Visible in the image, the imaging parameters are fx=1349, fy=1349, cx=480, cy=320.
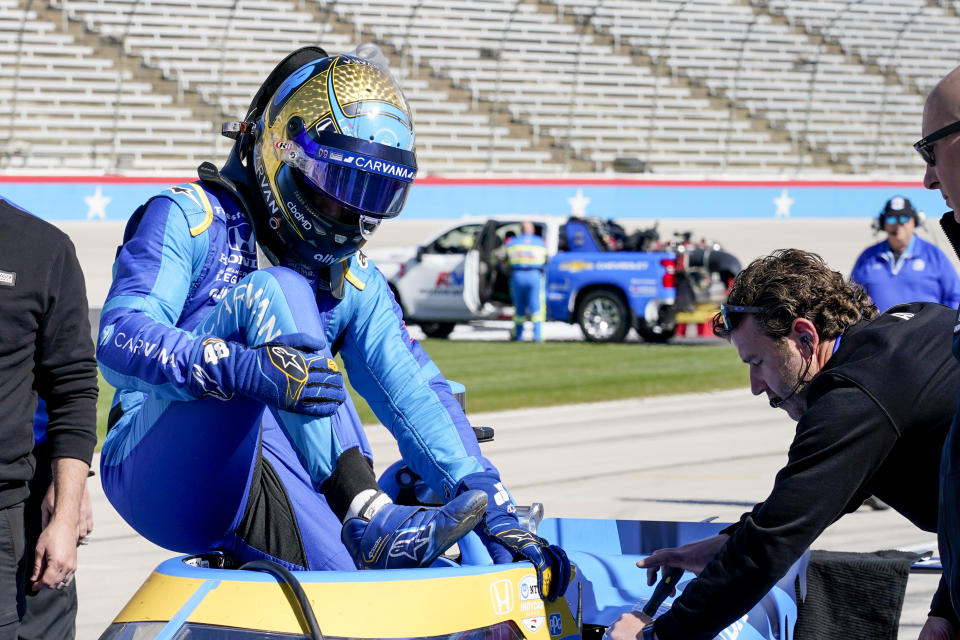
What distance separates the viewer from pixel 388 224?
973 inches

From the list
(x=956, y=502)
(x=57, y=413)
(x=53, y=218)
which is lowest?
(x=53, y=218)

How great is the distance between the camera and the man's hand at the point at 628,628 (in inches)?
126

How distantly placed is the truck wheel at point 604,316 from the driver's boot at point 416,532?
49.6 ft

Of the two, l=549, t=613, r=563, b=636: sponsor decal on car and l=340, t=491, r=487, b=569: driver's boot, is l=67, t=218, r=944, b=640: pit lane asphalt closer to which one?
l=340, t=491, r=487, b=569: driver's boot

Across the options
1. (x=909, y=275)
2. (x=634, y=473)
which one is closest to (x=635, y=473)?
(x=634, y=473)

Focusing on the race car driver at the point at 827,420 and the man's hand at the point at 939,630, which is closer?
the man's hand at the point at 939,630

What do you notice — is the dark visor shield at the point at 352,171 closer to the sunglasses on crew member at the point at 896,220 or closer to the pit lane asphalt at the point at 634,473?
the pit lane asphalt at the point at 634,473

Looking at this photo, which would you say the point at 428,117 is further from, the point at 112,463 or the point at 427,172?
the point at 112,463

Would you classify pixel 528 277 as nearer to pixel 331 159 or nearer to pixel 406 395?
pixel 406 395

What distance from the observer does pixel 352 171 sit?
13.0ft

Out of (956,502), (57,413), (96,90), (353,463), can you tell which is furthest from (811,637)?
(96,90)

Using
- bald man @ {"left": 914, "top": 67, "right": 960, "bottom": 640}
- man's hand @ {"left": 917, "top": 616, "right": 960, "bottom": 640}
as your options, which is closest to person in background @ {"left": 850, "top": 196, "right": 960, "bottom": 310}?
man's hand @ {"left": 917, "top": 616, "right": 960, "bottom": 640}

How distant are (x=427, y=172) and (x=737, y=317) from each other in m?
23.3

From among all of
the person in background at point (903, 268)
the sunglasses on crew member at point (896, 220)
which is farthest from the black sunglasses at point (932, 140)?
the sunglasses on crew member at point (896, 220)
